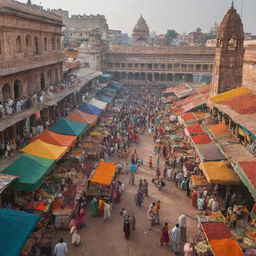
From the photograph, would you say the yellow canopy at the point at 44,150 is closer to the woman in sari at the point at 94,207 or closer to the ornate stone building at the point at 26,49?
the woman in sari at the point at 94,207

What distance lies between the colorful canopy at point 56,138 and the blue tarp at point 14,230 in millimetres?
6483

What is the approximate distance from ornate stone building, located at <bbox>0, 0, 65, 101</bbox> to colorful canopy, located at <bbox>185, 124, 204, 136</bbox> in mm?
10402

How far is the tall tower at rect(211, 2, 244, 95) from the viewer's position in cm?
2153

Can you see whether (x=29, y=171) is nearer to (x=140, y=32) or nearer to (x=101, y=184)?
(x=101, y=184)

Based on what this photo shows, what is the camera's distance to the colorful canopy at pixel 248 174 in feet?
34.9

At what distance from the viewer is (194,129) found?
20031 mm

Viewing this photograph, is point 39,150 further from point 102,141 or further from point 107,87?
point 107,87

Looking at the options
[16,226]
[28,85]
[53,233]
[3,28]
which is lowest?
[53,233]

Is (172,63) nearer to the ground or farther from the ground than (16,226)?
farther from the ground

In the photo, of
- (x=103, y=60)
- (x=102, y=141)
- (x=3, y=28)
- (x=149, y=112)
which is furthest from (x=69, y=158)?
(x=103, y=60)

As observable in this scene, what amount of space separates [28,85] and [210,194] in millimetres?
12806

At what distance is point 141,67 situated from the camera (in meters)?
49.4

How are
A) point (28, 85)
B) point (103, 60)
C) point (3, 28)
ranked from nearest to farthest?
point (3, 28)
point (28, 85)
point (103, 60)

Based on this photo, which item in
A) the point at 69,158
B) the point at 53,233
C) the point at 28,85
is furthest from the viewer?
the point at 28,85
